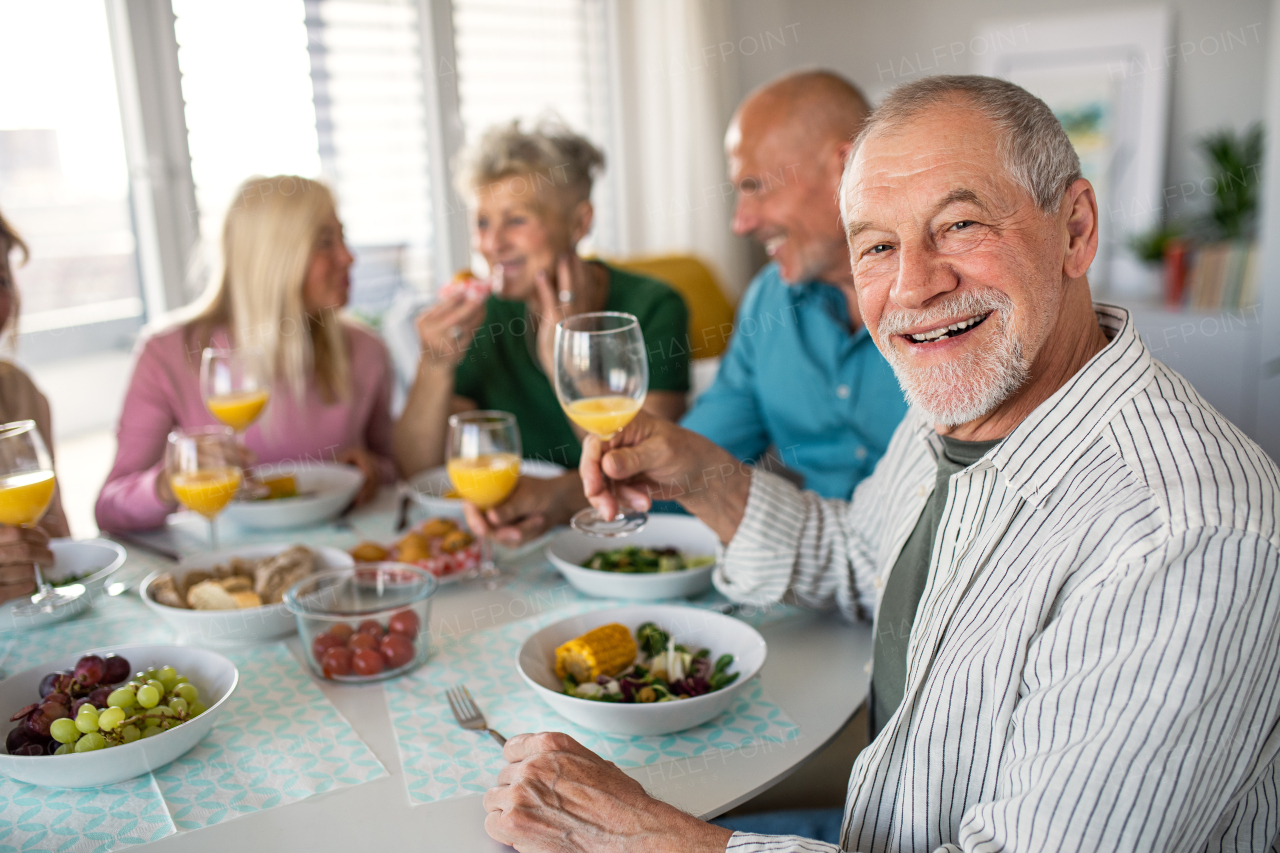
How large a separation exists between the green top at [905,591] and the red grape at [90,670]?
99cm

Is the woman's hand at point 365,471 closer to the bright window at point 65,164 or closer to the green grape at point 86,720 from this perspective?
the green grape at point 86,720

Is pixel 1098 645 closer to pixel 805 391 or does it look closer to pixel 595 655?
pixel 595 655

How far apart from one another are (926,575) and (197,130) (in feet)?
10.6

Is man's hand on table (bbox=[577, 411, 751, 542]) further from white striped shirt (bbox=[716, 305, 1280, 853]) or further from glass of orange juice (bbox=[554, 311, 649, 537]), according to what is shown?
white striped shirt (bbox=[716, 305, 1280, 853])

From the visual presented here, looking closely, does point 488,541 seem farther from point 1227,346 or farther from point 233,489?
point 1227,346

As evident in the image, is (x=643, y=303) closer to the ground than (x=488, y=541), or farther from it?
farther from it

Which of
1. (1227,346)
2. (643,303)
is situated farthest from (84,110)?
(1227,346)

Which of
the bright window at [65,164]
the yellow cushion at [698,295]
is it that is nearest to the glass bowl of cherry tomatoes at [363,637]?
the bright window at [65,164]

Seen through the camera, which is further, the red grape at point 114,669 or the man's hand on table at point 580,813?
the red grape at point 114,669

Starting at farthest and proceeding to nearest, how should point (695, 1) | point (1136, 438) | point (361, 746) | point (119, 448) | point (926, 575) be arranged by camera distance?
point (695, 1) → point (119, 448) → point (926, 575) → point (361, 746) → point (1136, 438)

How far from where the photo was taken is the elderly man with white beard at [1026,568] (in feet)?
2.65

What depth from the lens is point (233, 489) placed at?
1631 mm

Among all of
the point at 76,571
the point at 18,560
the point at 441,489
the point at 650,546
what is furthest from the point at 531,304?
the point at 18,560

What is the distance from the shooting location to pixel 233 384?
76.8 inches
